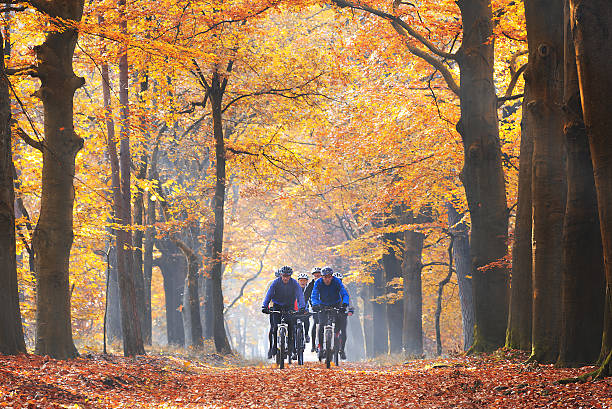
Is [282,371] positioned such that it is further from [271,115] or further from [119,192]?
[271,115]

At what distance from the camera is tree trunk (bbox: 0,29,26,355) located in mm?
10531

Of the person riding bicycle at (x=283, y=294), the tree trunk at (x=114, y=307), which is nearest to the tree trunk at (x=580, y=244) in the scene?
the person riding bicycle at (x=283, y=294)

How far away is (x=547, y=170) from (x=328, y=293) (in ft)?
21.3

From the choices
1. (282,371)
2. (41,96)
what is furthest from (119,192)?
(282,371)

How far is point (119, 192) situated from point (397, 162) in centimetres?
880

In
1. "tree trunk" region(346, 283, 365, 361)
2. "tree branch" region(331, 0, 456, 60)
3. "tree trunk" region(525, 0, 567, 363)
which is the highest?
"tree branch" region(331, 0, 456, 60)

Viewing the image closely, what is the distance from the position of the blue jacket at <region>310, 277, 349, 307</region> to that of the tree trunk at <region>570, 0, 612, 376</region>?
318 inches

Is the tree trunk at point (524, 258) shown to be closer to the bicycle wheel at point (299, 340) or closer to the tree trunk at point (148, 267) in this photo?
the bicycle wheel at point (299, 340)

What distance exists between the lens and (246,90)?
23047 millimetres

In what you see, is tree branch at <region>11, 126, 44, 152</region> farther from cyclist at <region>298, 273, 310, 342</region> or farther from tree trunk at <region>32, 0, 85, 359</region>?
cyclist at <region>298, 273, 310, 342</region>

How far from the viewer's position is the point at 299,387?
35.6 feet

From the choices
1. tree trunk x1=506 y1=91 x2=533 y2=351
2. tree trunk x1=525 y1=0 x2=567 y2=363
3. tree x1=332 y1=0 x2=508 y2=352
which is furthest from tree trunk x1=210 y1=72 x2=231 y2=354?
tree trunk x1=525 y1=0 x2=567 y2=363

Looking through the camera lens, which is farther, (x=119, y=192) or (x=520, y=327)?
(x=119, y=192)

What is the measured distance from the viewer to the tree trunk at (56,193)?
11945 millimetres
